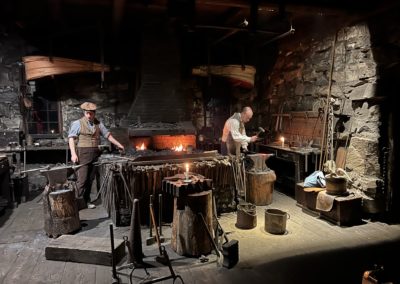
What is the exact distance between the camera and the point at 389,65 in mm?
5266

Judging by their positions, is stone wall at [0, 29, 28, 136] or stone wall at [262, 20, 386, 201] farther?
stone wall at [0, 29, 28, 136]

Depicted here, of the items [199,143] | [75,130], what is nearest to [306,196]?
[199,143]

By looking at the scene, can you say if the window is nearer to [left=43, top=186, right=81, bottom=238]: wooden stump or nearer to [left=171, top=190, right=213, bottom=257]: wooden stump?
[left=43, top=186, right=81, bottom=238]: wooden stump

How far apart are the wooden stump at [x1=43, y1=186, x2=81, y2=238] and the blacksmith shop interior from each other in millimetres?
20

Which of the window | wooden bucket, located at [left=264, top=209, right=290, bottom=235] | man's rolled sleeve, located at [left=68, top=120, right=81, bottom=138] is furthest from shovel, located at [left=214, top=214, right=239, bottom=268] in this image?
the window

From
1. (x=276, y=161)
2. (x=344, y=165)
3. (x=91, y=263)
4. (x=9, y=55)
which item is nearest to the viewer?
(x=91, y=263)

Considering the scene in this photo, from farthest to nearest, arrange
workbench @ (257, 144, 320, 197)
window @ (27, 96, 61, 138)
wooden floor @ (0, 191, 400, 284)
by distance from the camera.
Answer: window @ (27, 96, 61, 138)
workbench @ (257, 144, 320, 197)
wooden floor @ (0, 191, 400, 284)

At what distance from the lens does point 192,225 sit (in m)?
4.16

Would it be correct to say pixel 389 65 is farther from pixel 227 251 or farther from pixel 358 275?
pixel 227 251

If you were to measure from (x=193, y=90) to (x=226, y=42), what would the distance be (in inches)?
62.4

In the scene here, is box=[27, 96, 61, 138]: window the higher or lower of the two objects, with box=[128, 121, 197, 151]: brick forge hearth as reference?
higher

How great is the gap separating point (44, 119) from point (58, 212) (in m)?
3.88

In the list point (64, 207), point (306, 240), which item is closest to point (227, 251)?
point (306, 240)

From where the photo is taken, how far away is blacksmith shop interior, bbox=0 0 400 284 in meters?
4.11
